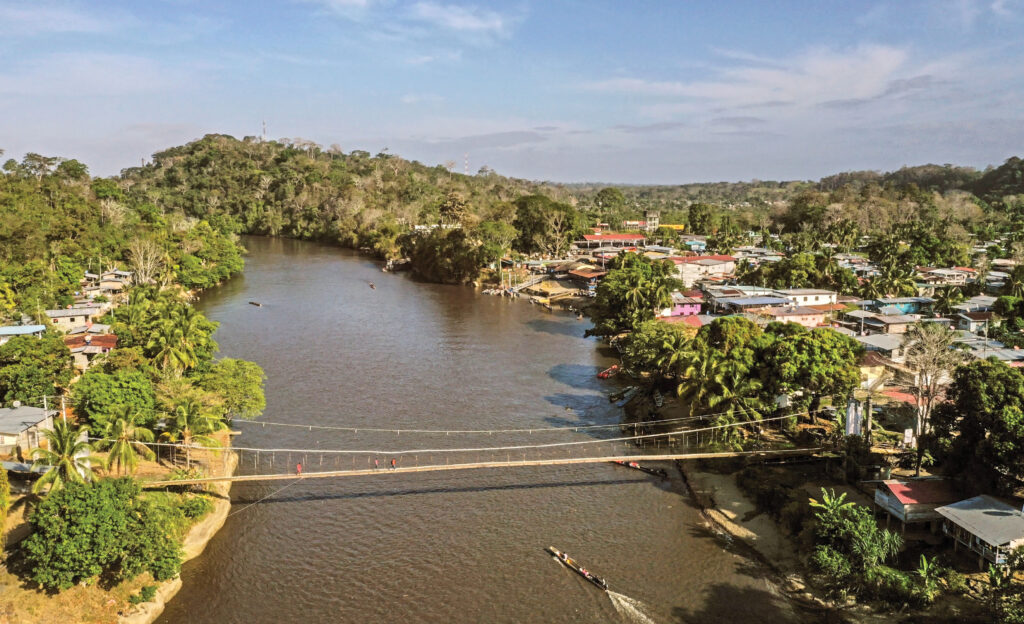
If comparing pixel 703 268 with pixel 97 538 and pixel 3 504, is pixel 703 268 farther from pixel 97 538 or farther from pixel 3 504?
pixel 3 504

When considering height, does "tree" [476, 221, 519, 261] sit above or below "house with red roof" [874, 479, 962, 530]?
above

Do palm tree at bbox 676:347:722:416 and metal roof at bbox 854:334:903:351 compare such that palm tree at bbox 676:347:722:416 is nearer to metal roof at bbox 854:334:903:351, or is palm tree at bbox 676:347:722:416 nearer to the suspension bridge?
the suspension bridge

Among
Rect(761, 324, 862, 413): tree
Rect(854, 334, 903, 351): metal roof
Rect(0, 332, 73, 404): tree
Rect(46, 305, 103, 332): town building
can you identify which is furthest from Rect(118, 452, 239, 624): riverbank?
Rect(854, 334, 903, 351): metal roof

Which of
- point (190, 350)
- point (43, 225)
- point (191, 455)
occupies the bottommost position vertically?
point (191, 455)

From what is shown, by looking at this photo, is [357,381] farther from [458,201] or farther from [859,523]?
[458,201]

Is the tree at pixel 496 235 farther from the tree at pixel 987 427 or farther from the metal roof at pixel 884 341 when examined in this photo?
the tree at pixel 987 427

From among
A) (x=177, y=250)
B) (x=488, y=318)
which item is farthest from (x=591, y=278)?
(x=177, y=250)
